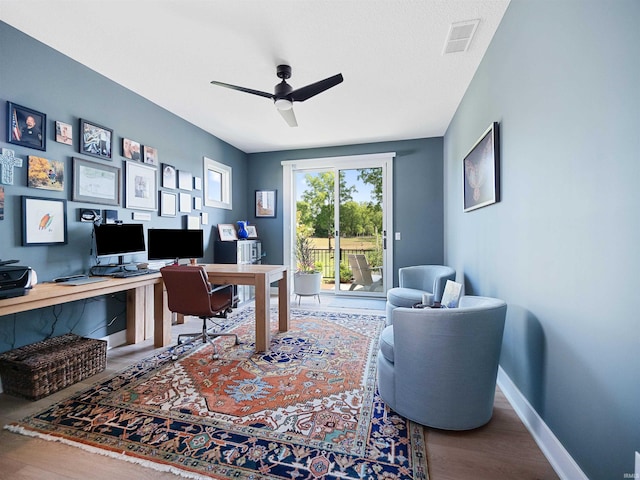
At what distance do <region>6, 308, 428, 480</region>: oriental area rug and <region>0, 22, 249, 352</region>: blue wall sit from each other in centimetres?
76

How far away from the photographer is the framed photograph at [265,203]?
537cm

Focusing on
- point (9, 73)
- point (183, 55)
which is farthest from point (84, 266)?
point (183, 55)

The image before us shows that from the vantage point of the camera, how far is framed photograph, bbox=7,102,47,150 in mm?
2072

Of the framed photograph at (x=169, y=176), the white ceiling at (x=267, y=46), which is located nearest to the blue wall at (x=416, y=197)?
the white ceiling at (x=267, y=46)

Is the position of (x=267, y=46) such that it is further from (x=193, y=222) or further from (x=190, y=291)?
(x=193, y=222)

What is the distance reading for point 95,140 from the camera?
2.69 meters

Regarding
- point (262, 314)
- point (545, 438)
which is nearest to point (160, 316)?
point (262, 314)

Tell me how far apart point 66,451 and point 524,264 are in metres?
2.70

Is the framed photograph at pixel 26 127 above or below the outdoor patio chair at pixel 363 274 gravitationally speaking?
above

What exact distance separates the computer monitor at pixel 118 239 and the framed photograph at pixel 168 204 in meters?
0.63

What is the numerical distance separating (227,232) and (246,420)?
11.6 feet

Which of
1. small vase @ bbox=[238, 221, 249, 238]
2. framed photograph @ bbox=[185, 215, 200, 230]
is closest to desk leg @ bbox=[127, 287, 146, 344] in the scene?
framed photograph @ bbox=[185, 215, 200, 230]

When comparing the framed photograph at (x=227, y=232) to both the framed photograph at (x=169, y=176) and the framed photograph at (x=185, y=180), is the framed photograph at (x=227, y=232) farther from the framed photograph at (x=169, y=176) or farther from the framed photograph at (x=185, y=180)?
the framed photograph at (x=169, y=176)

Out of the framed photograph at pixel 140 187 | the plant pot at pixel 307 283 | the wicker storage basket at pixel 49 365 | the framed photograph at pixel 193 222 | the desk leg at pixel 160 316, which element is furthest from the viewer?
the plant pot at pixel 307 283
